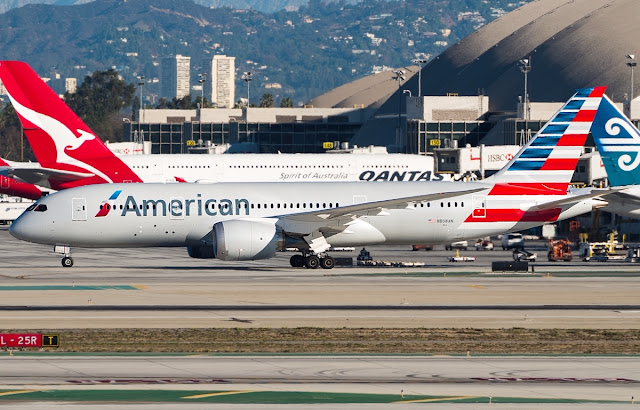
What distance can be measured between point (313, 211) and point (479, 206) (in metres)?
8.02

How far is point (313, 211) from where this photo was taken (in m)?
51.4

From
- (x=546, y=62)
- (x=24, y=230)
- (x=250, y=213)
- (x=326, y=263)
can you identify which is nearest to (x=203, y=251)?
(x=250, y=213)

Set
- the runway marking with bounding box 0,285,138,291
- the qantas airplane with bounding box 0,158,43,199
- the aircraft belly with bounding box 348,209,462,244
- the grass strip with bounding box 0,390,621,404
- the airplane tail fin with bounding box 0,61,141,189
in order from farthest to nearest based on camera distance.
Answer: the qantas airplane with bounding box 0,158,43,199, the airplane tail fin with bounding box 0,61,141,189, the aircraft belly with bounding box 348,209,462,244, the runway marking with bounding box 0,285,138,291, the grass strip with bounding box 0,390,621,404

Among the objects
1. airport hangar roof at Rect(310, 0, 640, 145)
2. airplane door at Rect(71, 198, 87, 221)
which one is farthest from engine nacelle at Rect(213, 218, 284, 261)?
airport hangar roof at Rect(310, 0, 640, 145)

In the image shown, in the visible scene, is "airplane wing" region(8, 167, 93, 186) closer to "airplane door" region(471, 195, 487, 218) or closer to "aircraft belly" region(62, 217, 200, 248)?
"aircraft belly" region(62, 217, 200, 248)

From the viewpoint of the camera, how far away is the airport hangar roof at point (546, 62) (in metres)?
157

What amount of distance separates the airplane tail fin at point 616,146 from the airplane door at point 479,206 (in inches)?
441

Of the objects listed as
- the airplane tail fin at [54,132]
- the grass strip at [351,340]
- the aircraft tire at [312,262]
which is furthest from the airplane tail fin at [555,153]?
the airplane tail fin at [54,132]

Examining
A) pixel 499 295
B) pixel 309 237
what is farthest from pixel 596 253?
pixel 499 295

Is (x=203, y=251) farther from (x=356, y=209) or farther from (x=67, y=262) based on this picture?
(x=356, y=209)

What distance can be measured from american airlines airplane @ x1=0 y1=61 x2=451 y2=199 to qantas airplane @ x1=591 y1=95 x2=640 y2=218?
2582 centimetres

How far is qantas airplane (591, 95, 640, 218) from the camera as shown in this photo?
60.7 metres

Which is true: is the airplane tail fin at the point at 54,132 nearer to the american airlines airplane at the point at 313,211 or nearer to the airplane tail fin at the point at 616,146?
the american airlines airplane at the point at 313,211

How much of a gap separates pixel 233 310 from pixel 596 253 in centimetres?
3375
